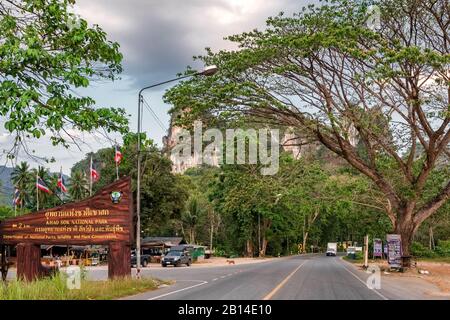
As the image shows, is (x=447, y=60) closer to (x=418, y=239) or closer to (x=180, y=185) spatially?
(x=180, y=185)

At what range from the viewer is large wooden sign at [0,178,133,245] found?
19828 mm

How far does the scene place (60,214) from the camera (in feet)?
66.6

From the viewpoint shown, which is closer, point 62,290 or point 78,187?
point 62,290

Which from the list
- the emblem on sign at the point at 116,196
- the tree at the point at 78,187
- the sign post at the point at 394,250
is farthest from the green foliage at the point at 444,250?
the emblem on sign at the point at 116,196

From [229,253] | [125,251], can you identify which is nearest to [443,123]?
[125,251]

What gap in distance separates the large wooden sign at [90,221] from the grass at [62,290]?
71.1 inches

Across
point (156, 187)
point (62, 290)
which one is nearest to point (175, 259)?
point (156, 187)

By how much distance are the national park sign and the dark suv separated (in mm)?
30927

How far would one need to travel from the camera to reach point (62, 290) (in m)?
15.5

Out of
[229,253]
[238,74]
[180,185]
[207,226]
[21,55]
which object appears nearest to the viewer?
[21,55]

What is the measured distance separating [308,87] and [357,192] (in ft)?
33.9

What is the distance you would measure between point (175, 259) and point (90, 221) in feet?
106

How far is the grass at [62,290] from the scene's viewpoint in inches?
552

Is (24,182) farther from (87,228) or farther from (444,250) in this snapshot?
(87,228)
